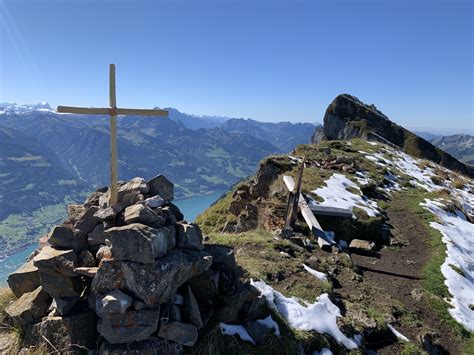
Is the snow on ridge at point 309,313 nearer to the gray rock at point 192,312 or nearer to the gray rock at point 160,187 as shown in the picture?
the gray rock at point 192,312

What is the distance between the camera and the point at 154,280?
6945 mm

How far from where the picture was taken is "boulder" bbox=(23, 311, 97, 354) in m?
6.87

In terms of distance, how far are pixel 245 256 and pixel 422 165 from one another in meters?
38.4

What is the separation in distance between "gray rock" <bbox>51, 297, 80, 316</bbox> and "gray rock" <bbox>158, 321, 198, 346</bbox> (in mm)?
1871

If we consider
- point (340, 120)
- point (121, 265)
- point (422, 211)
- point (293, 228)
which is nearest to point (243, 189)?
point (293, 228)

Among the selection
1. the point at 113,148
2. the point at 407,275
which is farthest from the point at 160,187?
the point at 407,275

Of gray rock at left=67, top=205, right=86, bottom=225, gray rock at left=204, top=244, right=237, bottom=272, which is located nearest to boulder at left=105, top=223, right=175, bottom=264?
gray rock at left=204, top=244, right=237, bottom=272

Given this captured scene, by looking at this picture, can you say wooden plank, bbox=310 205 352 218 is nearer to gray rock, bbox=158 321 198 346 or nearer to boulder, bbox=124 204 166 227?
boulder, bbox=124 204 166 227

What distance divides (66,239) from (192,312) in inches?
129

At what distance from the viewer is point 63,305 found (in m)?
7.05

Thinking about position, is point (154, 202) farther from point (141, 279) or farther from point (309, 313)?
point (309, 313)

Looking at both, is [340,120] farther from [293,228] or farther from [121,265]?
[121,265]

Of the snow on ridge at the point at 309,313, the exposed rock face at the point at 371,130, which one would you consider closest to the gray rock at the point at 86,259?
the snow on ridge at the point at 309,313

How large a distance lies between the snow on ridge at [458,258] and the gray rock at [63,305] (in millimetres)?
11519
